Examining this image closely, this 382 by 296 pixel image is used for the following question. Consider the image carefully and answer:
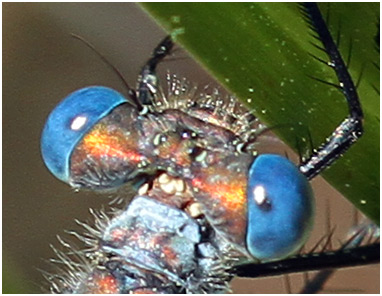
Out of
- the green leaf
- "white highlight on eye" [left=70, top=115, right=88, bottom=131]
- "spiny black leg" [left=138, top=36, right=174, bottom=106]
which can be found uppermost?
"white highlight on eye" [left=70, top=115, right=88, bottom=131]

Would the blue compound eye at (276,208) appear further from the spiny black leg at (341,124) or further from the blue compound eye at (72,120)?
the blue compound eye at (72,120)

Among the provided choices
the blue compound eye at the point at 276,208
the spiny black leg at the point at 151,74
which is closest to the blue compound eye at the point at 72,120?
the spiny black leg at the point at 151,74

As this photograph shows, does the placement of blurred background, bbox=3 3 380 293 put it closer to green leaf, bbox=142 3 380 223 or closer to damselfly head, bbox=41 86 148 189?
damselfly head, bbox=41 86 148 189

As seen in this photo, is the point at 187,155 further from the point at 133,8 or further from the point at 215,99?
the point at 133,8

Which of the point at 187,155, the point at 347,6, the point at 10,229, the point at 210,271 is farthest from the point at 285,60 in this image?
the point at 10,229

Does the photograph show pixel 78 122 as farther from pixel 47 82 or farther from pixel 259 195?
pixel 47 82

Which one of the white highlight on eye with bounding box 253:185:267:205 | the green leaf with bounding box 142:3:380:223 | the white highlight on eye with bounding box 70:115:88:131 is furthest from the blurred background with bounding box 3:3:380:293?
the white highlight on eye with bounding box 253:185:267:205
